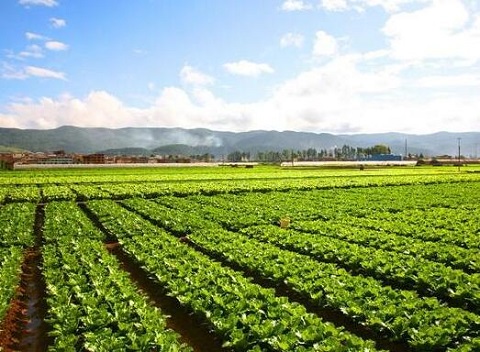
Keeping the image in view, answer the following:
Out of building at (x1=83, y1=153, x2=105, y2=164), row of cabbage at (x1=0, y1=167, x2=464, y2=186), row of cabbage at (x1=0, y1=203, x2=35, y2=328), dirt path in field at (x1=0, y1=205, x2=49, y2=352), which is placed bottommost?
dirt path in field at (x1=0, y1=205, x2=49, y2=352)

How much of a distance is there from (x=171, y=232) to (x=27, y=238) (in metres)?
6.29

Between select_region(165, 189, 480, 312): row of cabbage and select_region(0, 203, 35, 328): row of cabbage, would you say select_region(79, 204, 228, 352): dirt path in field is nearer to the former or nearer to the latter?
select_region(0, 203, 35, 328): row of cabbage

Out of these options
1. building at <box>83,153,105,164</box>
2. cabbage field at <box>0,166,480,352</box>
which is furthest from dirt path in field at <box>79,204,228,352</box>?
building at <box>83,153,105,164</box>

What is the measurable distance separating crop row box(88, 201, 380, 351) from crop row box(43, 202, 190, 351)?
2.99 ft

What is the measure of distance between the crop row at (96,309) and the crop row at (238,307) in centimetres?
91

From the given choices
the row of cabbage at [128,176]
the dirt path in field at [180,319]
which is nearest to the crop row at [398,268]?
the dirt path in field at [180,319]

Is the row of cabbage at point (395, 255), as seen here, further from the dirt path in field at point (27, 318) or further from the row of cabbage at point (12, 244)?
the row of cabbage at point (12, 244)

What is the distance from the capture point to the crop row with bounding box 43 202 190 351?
7.83m

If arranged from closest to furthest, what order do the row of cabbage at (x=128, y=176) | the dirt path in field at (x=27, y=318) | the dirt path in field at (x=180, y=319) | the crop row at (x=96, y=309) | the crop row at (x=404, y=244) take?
the crop row at (x=96, y=309) < the dirt path in field at (x=180, y=319) < the dirt path in field at (x=27, y=318) < the crop row at (x=404, y=244) < the row of cabbage at (x=128, y=176)

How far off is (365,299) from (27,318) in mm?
8157

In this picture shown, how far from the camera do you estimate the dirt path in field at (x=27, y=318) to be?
30.1 feet

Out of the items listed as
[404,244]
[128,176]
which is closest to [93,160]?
[128,176]

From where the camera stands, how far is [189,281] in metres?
11.3

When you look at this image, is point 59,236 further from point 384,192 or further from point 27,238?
point 384,192
